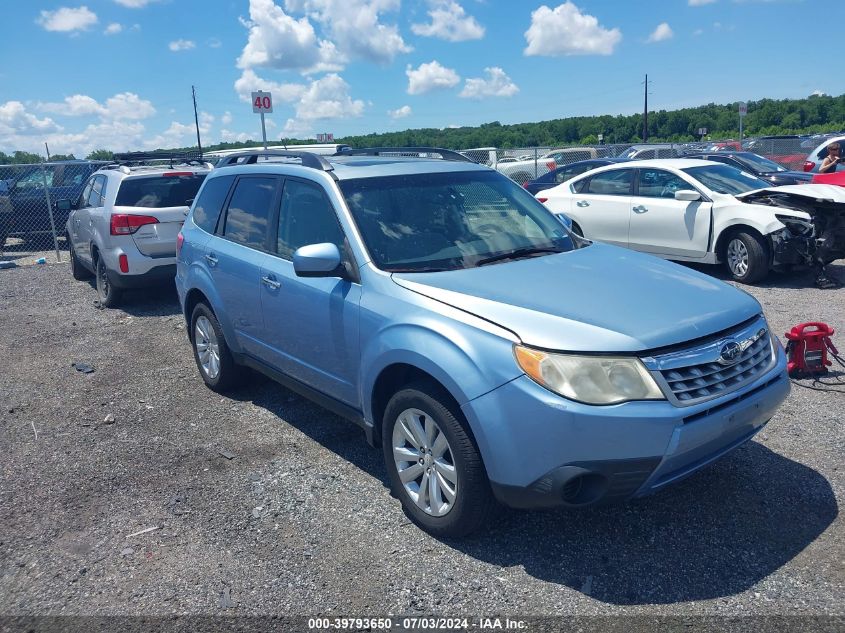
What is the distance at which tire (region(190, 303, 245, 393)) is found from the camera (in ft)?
19.0

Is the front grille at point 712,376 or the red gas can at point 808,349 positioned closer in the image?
the front grille at point 712,376

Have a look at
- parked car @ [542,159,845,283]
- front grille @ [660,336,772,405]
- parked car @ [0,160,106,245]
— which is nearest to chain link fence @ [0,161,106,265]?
parked car @ [0,160,106,245]

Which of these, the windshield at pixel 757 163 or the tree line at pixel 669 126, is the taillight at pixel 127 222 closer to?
the windshield at pixel 757 163

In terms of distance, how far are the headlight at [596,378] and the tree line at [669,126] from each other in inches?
2038

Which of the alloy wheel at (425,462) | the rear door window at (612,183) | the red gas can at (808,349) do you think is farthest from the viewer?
the rear door window at (612,183)

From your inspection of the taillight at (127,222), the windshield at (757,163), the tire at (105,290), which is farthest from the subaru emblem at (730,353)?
the windshield at (757,163)

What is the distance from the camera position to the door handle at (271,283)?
4723 millimetres

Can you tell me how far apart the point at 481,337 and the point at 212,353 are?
337cm

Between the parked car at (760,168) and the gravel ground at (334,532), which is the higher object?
the parked car at (760,168)

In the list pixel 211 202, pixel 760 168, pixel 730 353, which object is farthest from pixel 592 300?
pixel 760 168

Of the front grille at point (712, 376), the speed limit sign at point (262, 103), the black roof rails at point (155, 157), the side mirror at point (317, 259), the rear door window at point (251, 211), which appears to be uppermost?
the speed limit sign at point (262, 103)

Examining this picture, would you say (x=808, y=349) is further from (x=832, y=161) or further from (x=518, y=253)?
(x=832, y=161)

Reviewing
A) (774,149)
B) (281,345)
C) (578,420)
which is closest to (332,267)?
(281,345)

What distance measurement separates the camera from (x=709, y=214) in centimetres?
964
